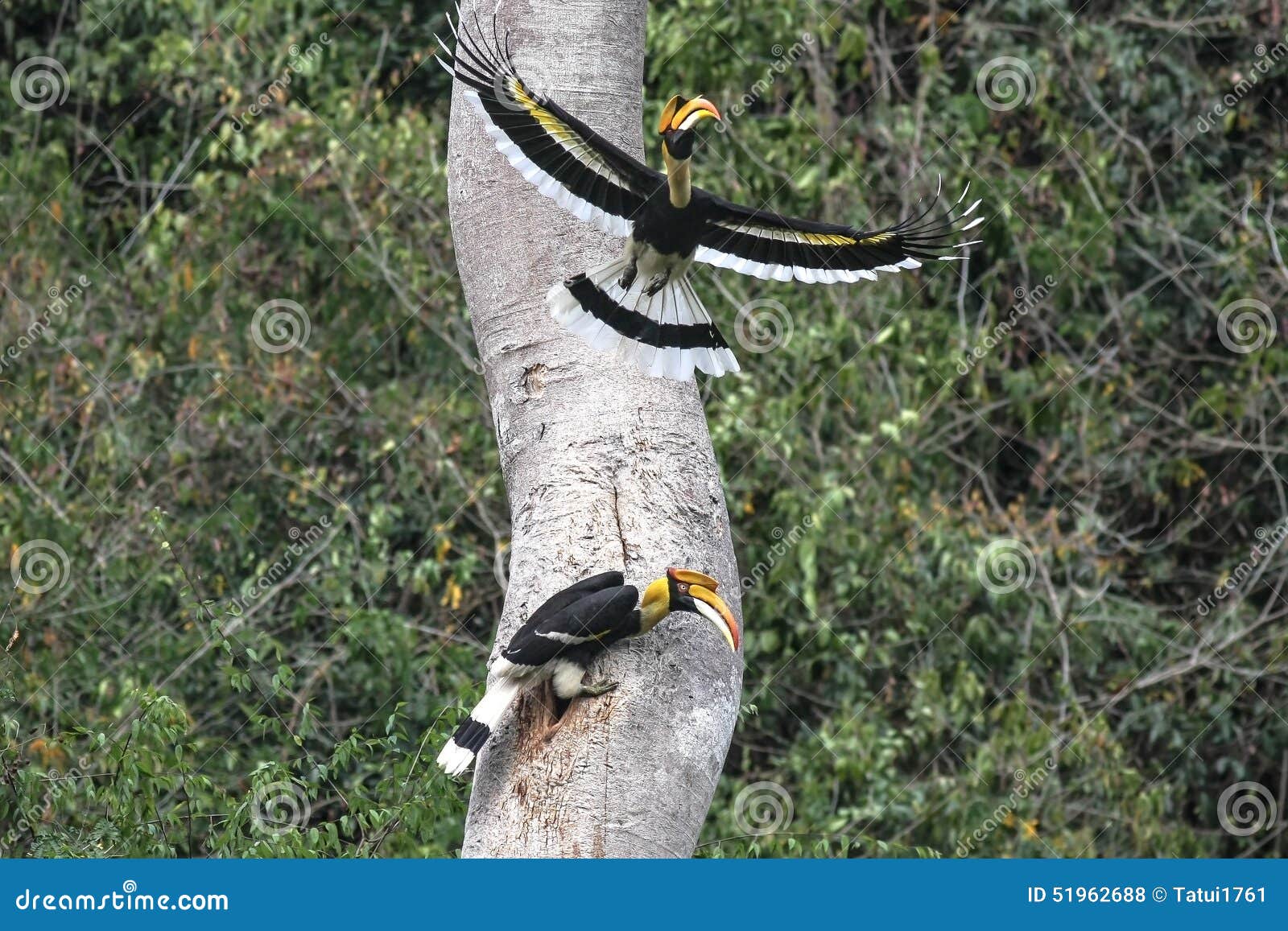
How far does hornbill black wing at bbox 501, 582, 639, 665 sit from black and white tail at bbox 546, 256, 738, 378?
69 cm

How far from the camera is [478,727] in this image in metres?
3.36

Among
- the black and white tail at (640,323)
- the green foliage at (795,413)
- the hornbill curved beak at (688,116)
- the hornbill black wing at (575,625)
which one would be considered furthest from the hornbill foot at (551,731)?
the green foliage at (795,413)

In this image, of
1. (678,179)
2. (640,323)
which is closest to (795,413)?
(640,323)

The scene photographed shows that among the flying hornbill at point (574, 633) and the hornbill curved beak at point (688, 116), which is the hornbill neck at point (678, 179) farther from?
the flying hornbill at point (574, 633)

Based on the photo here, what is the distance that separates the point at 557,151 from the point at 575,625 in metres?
1.08

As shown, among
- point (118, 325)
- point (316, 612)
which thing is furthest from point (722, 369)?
point (118, 325)

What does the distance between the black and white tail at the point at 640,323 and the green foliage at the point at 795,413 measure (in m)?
2.25

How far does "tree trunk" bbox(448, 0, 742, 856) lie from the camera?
3.17 meters

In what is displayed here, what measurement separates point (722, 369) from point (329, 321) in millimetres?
3878

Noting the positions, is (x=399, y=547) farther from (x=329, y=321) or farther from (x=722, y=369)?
(x=722, y=369)

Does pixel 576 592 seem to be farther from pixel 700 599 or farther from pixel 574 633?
pixel 700 599

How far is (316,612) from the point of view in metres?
6.61

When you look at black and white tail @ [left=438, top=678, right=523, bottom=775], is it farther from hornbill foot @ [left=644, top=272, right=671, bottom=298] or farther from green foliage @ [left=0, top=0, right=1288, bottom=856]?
green foliage @ [left=0, top=0, right=1288, bottom=856]

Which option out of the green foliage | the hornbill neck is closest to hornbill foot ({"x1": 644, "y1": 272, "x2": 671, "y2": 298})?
the hornbill neck
